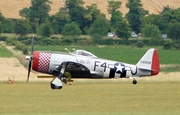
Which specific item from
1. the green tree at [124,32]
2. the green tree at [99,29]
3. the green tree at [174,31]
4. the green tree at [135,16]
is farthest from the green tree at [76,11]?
the green tree at [174,31]

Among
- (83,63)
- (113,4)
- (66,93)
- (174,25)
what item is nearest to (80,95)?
(66,93)

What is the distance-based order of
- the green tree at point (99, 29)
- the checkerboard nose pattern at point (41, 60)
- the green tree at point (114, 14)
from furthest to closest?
the green tree at point (114, 14) < the green tree at point (99, 29) < the checkerboard nose pattern at point (41, 60)

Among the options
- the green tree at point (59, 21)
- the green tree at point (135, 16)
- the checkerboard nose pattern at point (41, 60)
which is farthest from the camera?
the green tree at point (135, 16)

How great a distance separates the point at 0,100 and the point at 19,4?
292 feet

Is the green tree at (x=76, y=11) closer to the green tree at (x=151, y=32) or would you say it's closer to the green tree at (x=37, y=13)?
the green tree at (x=37, y=13)

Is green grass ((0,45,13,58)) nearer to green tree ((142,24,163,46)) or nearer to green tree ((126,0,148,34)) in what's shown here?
green tree ((142,24,163,46))

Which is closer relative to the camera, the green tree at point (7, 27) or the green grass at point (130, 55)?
the green grass at point (130, 55)

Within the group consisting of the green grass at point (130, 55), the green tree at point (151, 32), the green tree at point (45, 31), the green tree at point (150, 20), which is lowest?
the green grass at point (130, 55)

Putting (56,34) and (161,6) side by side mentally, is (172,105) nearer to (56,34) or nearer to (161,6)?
(56,34)

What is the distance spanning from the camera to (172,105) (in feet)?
62.6

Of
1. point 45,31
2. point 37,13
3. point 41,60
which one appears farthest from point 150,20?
point 41,60

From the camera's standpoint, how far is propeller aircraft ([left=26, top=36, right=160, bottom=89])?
2572 cm

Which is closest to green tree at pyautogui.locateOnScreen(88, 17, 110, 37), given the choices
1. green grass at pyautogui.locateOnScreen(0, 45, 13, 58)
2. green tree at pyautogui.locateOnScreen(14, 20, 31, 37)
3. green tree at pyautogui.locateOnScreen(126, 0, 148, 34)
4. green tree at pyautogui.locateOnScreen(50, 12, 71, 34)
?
green tree at pyautogui.locateOnScreen(50, 12, 71, 34)

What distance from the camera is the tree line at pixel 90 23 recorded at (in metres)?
69.9
